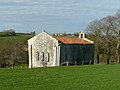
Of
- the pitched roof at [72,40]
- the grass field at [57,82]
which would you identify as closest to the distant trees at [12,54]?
the pitched roof at [72,40]

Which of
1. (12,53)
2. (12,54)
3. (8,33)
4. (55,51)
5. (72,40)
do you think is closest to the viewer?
(55,51)

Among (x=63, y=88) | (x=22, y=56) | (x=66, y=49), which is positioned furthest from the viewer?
(x=22, y=56)

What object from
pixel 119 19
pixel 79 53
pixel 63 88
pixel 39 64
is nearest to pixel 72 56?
pixel 79 53

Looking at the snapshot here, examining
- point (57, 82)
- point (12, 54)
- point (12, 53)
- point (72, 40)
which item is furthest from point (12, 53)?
point (57, 82)

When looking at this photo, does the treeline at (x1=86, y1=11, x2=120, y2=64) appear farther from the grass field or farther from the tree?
the grass field

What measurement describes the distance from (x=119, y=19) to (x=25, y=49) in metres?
21.5

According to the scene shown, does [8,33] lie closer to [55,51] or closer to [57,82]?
[55,51]

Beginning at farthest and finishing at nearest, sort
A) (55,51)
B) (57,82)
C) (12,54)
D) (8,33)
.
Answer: (8,33), (12,54), (55,51), (57,82)

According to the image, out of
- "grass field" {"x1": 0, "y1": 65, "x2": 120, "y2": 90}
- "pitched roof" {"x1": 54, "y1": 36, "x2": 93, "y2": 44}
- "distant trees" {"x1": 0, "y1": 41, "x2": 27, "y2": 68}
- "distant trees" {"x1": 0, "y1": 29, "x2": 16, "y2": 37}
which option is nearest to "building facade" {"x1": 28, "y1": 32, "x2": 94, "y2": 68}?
"pitched roof" {"x1": 54, "y1": 36, "x2": 93, "y2": 44}

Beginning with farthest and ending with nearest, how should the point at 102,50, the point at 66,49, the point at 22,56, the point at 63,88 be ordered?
the point at 22,56 < the point at 102,50 < the point at 66,49 < the point at 63,88

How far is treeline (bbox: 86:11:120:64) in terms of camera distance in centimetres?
6397

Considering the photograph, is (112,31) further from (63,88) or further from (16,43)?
(63,88)

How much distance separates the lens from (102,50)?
215 feet

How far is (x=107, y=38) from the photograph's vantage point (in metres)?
64.1
